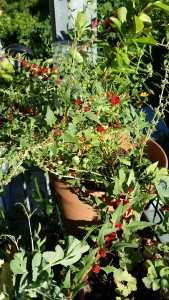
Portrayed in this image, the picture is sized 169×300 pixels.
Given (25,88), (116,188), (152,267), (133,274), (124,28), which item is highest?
(124,28)

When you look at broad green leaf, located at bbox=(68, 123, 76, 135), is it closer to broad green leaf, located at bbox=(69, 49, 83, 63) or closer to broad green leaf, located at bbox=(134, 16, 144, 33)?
broad green leaf, located at bbox=(69, 49, 83, 63)

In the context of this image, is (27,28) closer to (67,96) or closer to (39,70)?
(39,70)

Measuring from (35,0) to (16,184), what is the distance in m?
3.92

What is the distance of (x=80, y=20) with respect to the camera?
1.41 metres

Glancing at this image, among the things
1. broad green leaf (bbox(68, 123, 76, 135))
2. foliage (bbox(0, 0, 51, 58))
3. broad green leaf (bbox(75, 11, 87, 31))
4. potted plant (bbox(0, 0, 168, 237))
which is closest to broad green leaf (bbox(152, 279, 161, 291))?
potted plant (bbox(0, 0, 168, 237))

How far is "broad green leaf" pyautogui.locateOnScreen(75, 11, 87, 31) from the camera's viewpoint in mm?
1406

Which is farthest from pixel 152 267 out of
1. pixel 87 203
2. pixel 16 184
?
pixel 16 184

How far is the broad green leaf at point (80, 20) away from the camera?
1.41 metres

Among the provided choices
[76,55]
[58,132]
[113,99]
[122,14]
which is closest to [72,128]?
[58,132]

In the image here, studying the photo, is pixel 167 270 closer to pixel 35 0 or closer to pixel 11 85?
pixel 11 85

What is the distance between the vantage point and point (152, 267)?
3.36 ft

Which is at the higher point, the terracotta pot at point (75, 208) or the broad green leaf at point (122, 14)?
the broad green leaf at point (122, 14)

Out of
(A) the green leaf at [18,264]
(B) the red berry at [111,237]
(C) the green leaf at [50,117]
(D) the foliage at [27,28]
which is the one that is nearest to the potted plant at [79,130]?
(C) the green leaf at [50,117]

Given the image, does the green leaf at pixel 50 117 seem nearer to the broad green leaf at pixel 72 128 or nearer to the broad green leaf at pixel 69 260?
the broad green leaf at pixel 72 128
